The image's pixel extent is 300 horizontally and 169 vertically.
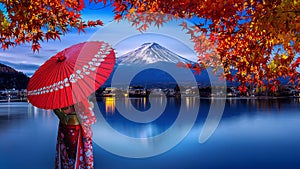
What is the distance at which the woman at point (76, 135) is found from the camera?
13.1ft

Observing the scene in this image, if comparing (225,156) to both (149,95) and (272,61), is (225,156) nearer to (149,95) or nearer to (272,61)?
(272,61)

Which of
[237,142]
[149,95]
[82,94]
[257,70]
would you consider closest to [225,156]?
[237,142]

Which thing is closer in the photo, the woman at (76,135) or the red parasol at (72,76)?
the red parasol at (72,76)

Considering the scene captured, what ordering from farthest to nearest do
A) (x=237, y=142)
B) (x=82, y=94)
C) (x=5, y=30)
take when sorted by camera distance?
1. (x=237, y=142)
2. (x=5, y=30)
3. (x=82, y=94)

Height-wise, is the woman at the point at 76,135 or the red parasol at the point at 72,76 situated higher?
the red parasol at the point at 72,76

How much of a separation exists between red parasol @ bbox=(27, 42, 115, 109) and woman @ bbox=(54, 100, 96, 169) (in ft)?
0.71

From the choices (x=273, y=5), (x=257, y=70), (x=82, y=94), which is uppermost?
(x=273, y=5)

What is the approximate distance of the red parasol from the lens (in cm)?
381

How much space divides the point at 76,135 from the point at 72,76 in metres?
0.71

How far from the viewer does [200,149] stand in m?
14.7

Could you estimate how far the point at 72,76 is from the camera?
12.6 ft

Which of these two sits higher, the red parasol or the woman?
the red parasol

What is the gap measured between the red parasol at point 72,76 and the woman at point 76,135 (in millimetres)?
215

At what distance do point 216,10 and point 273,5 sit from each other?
0.71 metres
